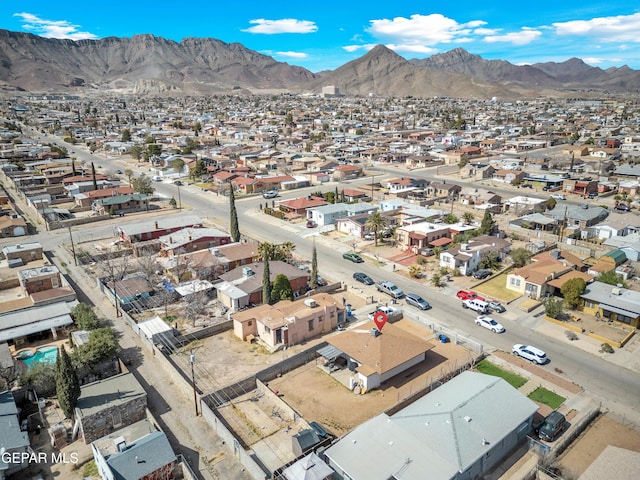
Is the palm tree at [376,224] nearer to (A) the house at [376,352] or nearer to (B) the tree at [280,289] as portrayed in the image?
(B) the tree at [280,289]

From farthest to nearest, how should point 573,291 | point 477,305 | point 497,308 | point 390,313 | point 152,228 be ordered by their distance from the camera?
point 152,228
point 497,308
point 477,305
point 573,291
point 390,313

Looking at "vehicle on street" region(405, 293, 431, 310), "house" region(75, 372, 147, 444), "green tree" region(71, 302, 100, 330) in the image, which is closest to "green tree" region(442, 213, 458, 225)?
"vehicle on street" region(405, 293, 431, 310)

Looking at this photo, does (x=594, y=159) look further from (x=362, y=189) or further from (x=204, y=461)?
(x=204, y=461)

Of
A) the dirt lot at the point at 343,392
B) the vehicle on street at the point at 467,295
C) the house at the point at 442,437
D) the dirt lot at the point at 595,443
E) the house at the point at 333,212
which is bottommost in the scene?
the dirt lot at the point at 595,443

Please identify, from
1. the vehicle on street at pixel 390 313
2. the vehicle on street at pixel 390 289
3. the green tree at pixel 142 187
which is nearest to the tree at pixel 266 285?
the vehicle on street at pixel 390 313

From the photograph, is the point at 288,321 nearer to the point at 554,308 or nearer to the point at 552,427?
the point at 552,427

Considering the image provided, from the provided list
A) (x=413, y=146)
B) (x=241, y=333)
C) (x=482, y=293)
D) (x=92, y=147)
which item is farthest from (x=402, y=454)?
(x=92, y=147)

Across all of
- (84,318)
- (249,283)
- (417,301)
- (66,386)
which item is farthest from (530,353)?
(84,318)
